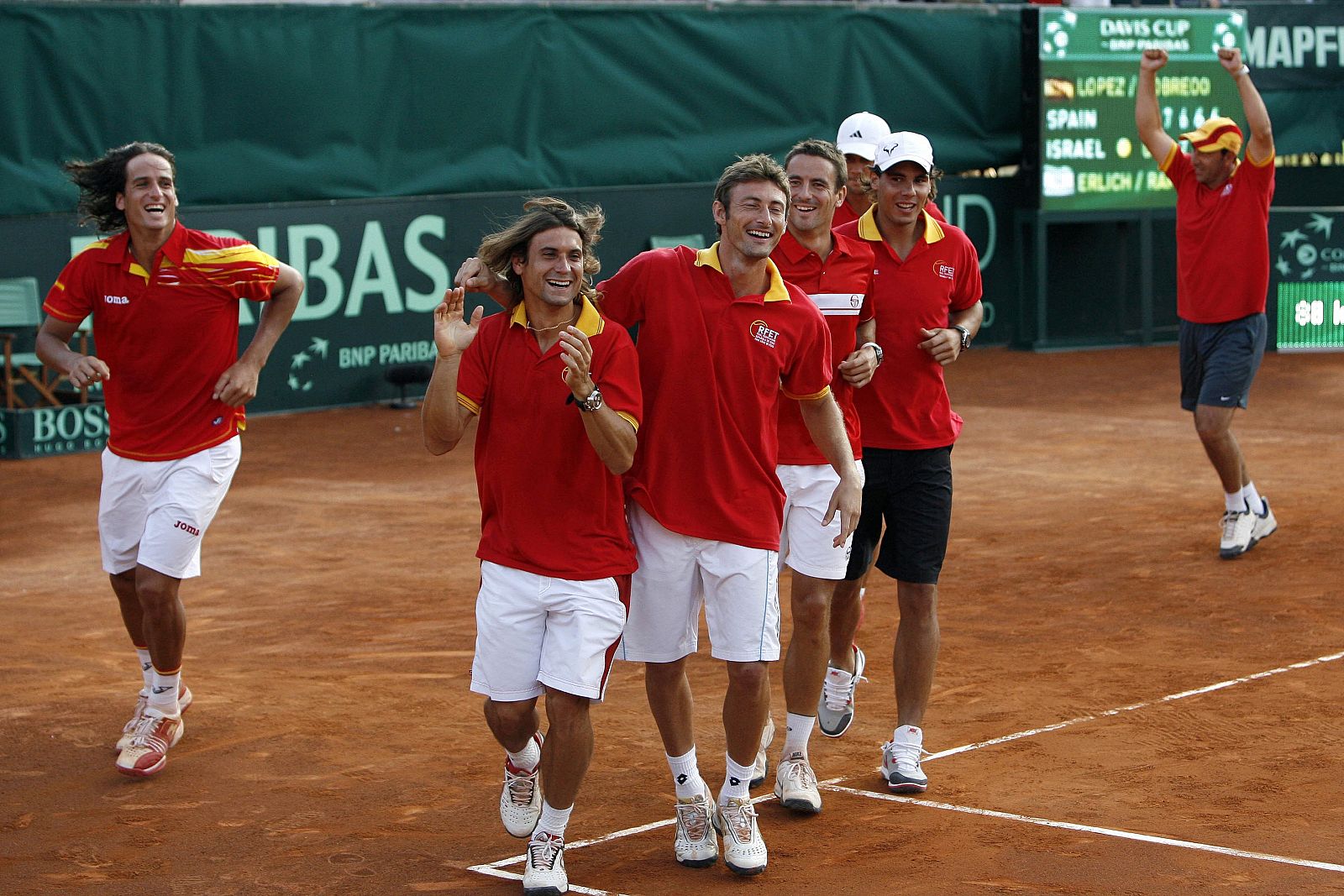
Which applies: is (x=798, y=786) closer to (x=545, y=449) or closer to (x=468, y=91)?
(x=545, y=449)

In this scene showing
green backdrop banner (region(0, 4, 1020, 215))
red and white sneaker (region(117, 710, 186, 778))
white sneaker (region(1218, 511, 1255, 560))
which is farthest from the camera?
green backdrop banner (region(0, 4, 1020, 215))

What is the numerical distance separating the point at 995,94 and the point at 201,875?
716 inches

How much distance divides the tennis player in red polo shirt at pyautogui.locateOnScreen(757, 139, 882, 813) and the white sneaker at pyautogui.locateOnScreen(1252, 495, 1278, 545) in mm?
4639

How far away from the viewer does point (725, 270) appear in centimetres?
551

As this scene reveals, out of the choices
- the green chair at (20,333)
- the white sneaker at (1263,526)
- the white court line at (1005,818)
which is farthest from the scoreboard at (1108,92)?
the white court line at (1005,818)

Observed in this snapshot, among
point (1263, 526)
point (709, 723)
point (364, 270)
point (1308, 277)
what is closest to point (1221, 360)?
point (1263, 526)

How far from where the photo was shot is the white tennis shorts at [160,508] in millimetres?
6691

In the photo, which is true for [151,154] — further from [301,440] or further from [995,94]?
[995,94]

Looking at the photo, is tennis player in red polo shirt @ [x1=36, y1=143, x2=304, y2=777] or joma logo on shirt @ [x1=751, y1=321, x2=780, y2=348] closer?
joma logo on shirt @ [x1=751, y1=321, x2=780, y2=348]

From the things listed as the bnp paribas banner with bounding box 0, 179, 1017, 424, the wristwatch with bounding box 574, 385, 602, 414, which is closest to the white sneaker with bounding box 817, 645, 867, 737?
the wristwatch with bounding box 574, 385, 602, 414

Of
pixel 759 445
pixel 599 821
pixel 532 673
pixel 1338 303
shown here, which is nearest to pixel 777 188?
pixel 759 445

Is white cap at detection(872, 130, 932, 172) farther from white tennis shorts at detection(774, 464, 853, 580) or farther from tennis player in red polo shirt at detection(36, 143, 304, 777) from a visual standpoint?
tennis player in red polo shirt at detection(36, 143, 304, 777)

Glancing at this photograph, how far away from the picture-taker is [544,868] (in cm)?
517

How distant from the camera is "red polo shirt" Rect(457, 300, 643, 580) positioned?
5145mm
